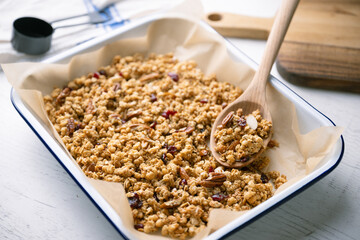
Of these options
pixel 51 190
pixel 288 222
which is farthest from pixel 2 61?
pixel 288 222

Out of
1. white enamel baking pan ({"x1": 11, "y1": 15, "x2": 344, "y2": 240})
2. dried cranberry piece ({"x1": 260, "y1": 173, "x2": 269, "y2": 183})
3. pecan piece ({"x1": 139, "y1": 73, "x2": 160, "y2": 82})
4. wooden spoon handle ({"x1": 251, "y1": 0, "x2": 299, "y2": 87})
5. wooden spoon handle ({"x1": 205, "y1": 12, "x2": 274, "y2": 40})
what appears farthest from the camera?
wooden spoon handle ({"x1": 205, "y1": 12, "x2": 274, "y2": 40})

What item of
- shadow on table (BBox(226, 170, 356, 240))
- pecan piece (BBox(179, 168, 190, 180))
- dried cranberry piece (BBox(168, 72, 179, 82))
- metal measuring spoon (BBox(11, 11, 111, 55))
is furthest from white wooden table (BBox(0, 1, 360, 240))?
dried cranberry piece (BBox(168, 72, 179, 82))

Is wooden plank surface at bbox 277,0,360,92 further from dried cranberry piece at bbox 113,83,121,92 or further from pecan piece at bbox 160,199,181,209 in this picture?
pecan piece at bbox 160,199,181,209

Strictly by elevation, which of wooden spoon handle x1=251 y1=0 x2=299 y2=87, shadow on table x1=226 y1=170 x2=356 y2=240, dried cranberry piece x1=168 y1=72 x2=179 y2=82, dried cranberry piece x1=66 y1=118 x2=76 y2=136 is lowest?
shadow on table x1=226 y1=170 x2=356 y2=240

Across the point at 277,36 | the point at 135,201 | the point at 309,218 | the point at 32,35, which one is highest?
the point at 277,36

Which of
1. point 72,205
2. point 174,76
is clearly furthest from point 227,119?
point 72,205

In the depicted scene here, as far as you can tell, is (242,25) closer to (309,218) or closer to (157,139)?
(157,139)

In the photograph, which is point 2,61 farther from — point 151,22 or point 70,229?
point 70,229
